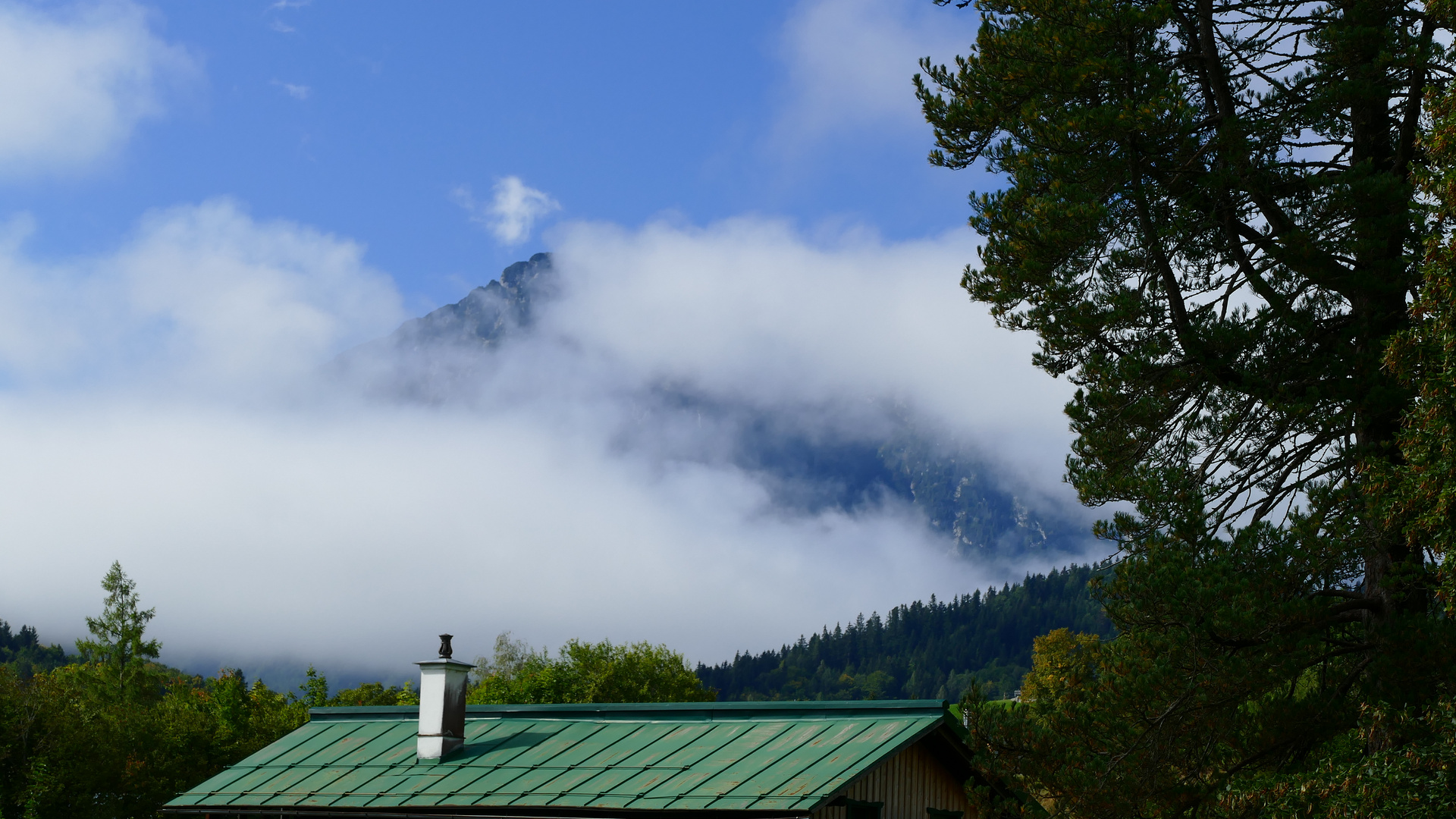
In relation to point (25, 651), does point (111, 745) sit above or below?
below

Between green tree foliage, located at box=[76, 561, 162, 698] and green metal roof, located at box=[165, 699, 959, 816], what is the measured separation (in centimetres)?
4241

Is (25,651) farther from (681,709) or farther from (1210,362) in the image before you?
(1210,362)

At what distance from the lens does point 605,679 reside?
56.3 meters

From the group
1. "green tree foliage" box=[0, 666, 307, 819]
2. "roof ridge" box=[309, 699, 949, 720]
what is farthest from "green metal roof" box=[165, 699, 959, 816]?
"green tree foliage" box=[0, 666, 307, 819]

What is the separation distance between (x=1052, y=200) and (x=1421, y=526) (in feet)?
19.0

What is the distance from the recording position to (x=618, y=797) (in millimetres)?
15781

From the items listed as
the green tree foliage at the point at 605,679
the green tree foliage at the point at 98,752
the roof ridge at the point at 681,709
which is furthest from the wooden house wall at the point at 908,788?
the green tree foliage at the point at 605,679

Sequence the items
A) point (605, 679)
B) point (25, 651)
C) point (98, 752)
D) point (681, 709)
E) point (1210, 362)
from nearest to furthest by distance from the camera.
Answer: point (1210, 362), point (681, 709), point (98, 752), point (605, 679), point (25, 651)

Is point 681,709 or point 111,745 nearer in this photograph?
point 681,709

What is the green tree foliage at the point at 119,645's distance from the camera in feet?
188

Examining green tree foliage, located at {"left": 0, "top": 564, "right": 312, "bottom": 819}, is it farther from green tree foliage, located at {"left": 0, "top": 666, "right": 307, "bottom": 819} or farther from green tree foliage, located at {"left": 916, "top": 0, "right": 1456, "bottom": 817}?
green tree foliage, located at {"left": 916, "top": 0, "right": 1456, "bottom": 817}

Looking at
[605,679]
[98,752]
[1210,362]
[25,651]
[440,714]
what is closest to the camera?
[1210,362]

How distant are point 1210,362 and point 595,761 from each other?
10.4 meters

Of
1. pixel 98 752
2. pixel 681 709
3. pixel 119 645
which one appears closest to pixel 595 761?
pixel 681 709
